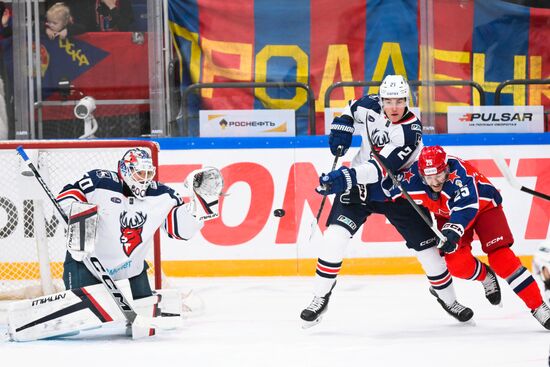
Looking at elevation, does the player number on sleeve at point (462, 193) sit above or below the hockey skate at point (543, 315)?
above

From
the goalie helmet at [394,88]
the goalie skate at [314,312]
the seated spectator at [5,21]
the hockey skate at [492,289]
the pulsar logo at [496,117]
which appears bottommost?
the goalie skate at [314,312]

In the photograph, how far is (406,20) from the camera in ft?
23.1

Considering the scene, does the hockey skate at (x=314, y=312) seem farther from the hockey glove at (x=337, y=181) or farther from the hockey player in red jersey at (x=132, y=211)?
the hockey player in red jersey at (x=132, y=211)

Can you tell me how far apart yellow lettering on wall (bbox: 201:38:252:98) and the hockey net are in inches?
52.3

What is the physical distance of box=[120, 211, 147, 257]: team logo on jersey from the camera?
500cm

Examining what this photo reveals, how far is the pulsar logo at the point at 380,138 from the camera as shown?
5320 millimetres

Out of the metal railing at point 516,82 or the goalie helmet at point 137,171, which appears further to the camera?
the metal railing at point 516,82

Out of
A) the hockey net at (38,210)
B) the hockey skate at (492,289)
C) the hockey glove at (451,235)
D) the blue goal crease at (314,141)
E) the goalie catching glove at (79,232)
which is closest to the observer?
the goalie catching glove at (79,232)

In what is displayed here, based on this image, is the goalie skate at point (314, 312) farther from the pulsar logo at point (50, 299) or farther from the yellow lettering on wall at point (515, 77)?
the yellow lettering on wall at point (515, 77)

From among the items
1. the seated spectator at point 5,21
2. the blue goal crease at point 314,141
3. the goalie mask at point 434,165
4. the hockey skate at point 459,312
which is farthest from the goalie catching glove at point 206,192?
the seated spectator at point 5,21

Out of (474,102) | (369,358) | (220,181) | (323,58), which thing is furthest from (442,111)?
(369,358)

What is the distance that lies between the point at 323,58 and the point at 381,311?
1918 mm

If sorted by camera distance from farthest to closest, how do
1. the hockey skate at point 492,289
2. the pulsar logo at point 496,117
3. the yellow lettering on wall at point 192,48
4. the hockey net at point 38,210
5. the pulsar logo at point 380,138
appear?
the yellow lettering on wall at point 192,48
the pulsar logo at point 496,117
the hockey net at point 38,210
the pulsar logo at point 380,138
the hockey skate at point 492,289

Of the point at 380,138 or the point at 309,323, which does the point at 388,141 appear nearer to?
the point at 380,138
